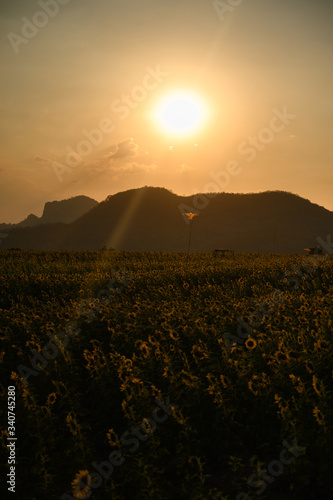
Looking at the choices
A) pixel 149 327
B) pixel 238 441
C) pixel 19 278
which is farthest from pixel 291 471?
pixel 19 278

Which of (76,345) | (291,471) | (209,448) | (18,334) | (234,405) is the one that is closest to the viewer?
(291,471)

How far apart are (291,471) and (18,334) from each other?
5.97m

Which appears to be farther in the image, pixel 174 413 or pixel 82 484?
pixel 174 413

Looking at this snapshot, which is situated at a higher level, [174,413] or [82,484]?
[174,413]

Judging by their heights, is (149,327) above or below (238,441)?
above

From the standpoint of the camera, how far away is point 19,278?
48.3 feet

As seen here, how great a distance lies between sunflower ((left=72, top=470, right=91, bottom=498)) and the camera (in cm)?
379

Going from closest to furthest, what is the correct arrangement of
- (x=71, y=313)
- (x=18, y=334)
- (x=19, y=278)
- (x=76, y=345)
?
(x=76, y=345)
(x=18, y=334)
(x=71, y=313)
(x=19, y=278)

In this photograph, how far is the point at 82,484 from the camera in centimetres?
390

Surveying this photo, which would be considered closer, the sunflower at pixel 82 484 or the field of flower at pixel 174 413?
the sunflower at pixel 82 484

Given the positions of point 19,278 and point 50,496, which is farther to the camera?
point 19,278

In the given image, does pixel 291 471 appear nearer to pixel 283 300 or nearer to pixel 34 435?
pixel 34 435

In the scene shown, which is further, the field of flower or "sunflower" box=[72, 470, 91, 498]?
the field of flower

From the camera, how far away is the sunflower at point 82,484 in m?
3.79
